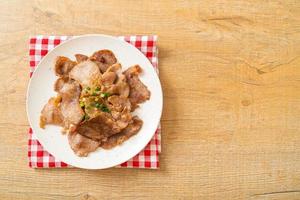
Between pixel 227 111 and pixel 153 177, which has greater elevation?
pixel 227 111

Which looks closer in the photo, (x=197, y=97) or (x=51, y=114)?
(x=51, y=114)

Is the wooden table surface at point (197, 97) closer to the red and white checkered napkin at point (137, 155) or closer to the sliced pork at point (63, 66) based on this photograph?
the red and white checkered napkin at point (137, 155)

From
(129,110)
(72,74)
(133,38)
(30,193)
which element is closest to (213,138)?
(129,110)

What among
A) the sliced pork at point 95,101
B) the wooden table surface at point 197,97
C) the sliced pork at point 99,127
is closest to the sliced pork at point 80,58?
the sliced pork at point 95,101

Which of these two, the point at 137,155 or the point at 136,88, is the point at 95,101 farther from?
the point at 137,155

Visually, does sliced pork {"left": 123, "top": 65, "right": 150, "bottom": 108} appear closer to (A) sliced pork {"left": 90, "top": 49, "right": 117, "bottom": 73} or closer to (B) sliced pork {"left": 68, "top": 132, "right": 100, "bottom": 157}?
(A) sliced pork {"left": 90, "top": 49, "right": 117, "bottom": 73}

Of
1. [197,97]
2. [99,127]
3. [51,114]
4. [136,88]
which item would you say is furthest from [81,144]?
[197,97]

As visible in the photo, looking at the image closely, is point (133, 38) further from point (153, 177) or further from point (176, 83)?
point (153, 177)

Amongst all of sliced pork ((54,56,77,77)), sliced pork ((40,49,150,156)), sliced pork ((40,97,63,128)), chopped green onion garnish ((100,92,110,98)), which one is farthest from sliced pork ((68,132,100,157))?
sliced pork ((54,56,77,77))
